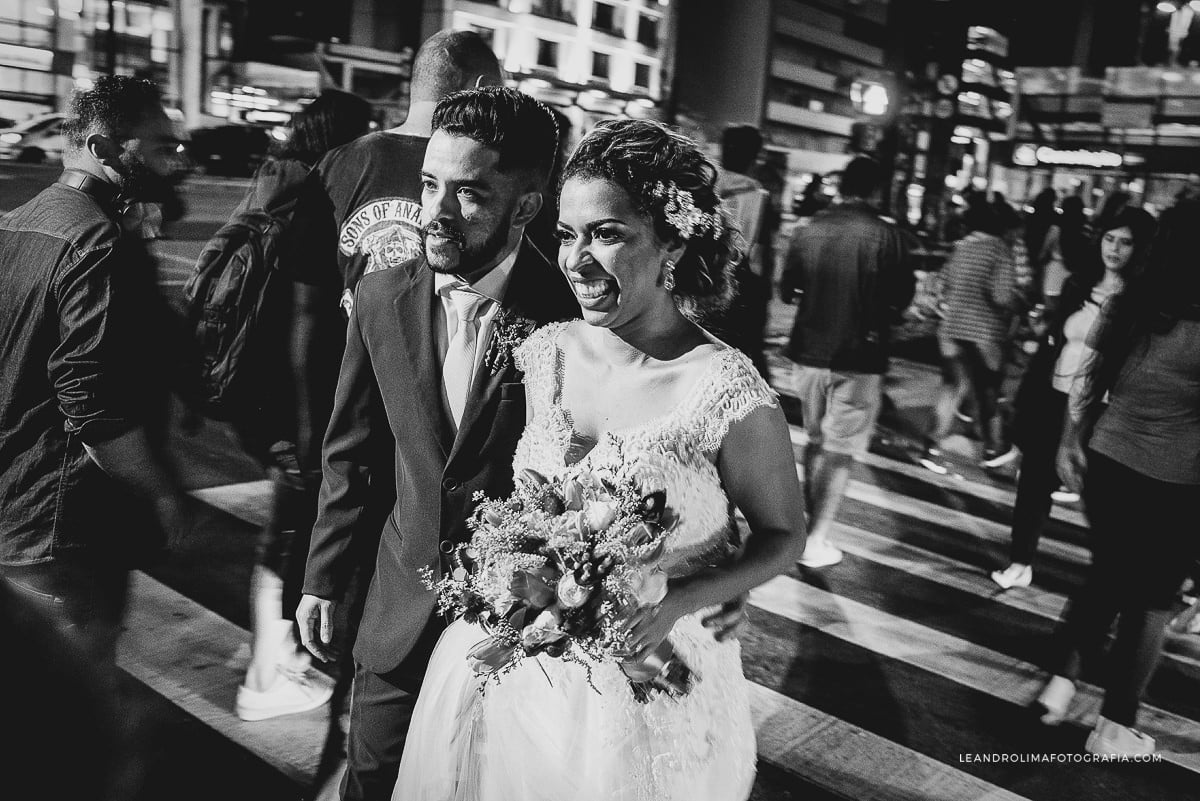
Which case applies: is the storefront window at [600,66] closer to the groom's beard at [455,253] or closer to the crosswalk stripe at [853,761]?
the crosswalk stripe at [853,761]

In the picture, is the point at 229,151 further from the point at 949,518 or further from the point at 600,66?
the point at 600,66

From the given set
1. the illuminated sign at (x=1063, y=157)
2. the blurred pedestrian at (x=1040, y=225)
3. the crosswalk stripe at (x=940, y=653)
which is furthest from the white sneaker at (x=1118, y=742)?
the illuminated sign at (x=1063, y=157)

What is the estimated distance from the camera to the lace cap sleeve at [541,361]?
265cm

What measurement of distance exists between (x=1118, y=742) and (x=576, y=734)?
3.14 m

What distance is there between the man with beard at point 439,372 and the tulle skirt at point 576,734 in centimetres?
24

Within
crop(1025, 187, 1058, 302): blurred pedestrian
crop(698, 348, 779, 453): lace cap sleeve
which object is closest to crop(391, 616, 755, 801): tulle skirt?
crop(698, 348, 779, 453): lace cap sleeve

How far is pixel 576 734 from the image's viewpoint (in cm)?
245

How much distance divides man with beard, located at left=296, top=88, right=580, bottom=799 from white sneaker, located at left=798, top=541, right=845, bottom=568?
14.3 ft

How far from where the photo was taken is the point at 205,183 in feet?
87.8

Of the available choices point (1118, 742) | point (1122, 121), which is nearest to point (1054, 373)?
point (1118, 742)

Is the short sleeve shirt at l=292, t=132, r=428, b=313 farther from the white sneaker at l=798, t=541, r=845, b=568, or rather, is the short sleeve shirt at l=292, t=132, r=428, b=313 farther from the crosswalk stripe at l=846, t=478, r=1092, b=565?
the crosswalk stripe at l=846, t=478, r=1092, b=565

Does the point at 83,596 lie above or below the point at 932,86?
below

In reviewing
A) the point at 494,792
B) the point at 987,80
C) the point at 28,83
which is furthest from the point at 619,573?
the point at 987,80

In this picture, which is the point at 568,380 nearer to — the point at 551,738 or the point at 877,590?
the point at 551,738
